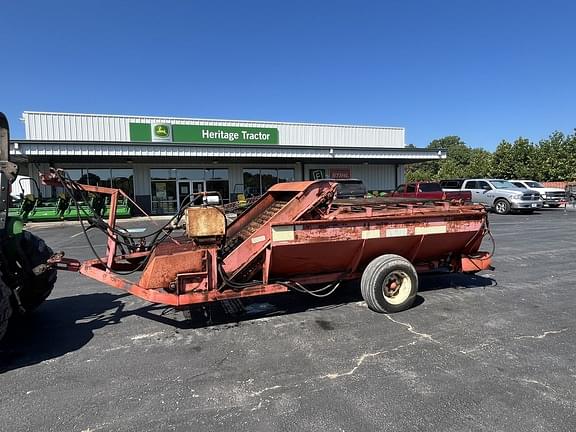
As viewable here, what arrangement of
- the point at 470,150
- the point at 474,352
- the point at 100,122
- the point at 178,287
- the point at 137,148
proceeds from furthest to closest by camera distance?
the point at 470,150
the point at 100,122
the point at 137,148
the point at 178,287
the point at 474,352

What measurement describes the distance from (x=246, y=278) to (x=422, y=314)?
2.23m

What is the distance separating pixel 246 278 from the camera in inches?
183

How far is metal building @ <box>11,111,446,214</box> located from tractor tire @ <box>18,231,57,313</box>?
1604 centimetres

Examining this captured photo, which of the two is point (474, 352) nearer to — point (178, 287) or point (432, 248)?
point (432, 248)

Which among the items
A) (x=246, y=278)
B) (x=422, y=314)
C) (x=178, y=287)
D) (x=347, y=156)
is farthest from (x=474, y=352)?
(x=347, y=156)

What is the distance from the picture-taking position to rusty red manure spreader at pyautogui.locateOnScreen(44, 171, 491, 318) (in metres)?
4.30

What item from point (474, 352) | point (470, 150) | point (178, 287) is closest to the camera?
point (474, 352)

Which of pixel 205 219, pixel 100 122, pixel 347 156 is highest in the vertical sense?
pixel 100 122

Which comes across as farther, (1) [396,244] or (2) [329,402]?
(1) [396,244]

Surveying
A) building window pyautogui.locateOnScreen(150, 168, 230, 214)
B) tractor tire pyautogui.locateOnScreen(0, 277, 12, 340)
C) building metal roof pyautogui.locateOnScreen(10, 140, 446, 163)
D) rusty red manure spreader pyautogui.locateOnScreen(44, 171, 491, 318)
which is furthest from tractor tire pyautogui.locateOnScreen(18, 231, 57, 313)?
building window pyautogui.locateOnScreen(150, 168, 230, 214)

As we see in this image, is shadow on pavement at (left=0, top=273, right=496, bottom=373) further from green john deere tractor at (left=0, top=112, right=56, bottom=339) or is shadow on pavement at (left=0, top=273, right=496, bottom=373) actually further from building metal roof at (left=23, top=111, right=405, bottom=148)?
building metal roof at (left=23, top=111, right=405, bottom=148)

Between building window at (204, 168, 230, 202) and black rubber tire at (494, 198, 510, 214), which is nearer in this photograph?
black rubber tire at (494, 198, 510, 214)

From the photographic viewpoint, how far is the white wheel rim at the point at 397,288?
4969 millimetres

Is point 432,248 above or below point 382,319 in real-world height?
above
